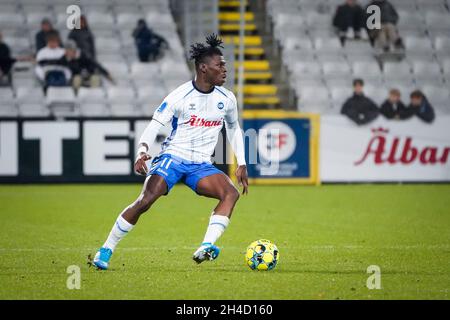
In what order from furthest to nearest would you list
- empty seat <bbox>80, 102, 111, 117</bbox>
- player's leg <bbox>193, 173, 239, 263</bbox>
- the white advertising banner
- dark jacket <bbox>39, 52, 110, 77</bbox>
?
empty seat <bbox>80, 102, 111, 117</bbox> → dark jacket <bbox>39, 52, 110, 77</bbox> → the white advertising banner → player's leg <bbox>193, 173, 239, 263</bbox>

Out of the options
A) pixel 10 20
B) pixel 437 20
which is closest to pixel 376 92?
pixel 437 20

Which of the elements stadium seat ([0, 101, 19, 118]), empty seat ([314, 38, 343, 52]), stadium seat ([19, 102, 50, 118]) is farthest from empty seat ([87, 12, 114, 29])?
empty seat ([314, 38, 343, 52])

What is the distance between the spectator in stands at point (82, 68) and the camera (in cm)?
2177

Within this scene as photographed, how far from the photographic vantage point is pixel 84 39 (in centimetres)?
2219

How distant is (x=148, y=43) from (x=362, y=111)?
532 centimetres

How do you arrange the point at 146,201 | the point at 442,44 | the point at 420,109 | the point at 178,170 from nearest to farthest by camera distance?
1. the point at 146,201
2. the point at 178,170
3. the point at 420,109
4. the point at 442,44

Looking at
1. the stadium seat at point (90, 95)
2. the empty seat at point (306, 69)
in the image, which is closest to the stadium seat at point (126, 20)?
the stadium seat at point (90, 95)

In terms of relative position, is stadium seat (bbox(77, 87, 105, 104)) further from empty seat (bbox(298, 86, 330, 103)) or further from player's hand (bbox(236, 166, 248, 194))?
player's hand (bbox(236, 166, 248, 194))

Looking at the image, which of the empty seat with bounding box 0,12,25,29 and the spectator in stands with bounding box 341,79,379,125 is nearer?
the spectator in stands with bounding box 341,79,379,125

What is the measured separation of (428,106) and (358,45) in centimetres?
392

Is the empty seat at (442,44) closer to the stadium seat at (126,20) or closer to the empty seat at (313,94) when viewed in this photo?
the empty seat at (313,94)

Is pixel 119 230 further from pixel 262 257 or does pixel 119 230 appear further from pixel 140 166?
pixel 262 257

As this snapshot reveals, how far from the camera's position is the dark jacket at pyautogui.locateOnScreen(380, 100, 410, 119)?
68.8 feet

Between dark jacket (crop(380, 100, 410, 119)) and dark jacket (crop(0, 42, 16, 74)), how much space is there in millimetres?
7702
